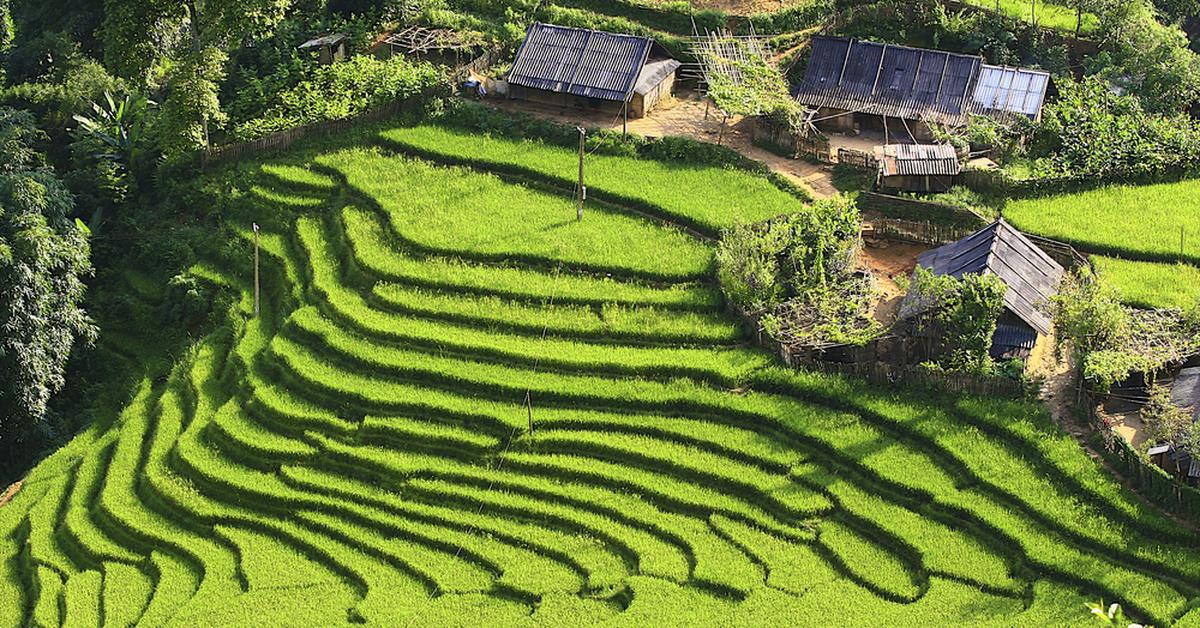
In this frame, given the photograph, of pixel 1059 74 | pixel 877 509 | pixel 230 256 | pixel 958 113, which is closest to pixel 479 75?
pixel 230 256

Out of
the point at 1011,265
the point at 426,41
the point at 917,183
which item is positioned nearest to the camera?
the point at 1011,265

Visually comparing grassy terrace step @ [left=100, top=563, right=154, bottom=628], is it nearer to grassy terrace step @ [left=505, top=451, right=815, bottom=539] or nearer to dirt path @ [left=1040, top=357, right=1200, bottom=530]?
grassy terrace step @ [left=505, top=451, right=815, bottom=539]

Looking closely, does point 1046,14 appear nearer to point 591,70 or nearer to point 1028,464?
point 591,70

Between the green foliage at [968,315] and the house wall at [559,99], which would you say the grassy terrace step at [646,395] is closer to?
the green foliage at [968,315]

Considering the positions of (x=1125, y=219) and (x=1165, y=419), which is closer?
(x=1165, y=419)

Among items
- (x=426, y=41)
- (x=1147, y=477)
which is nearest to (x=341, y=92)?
(x=426, y=41)

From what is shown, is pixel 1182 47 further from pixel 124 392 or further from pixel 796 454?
pixel 124 392

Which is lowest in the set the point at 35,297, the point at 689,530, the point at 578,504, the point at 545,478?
the point at 578,504

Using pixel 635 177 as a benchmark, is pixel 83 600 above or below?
below

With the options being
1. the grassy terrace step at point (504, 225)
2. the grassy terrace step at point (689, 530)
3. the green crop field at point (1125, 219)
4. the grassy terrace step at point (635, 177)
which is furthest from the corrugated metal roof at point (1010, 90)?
the grassy terrace step at point (689, 530)
